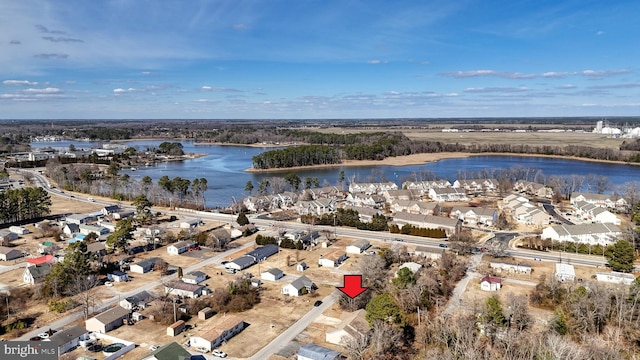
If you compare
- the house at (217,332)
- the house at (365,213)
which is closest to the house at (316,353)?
the house at (217,332)

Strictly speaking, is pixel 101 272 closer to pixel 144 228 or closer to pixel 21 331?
pixel 21 331

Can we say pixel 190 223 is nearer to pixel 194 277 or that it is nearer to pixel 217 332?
pixel 194 277

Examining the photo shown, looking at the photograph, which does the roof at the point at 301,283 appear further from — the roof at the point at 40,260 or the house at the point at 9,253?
the house at the point at 9,253

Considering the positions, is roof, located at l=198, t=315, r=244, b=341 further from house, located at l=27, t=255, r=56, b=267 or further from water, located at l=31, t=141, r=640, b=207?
water, located at l=31, t=141, r=640, b=207

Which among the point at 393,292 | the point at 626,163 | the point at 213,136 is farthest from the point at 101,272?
the point at 213,136

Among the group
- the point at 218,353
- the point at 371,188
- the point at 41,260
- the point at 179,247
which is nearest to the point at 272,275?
the point at 218,353


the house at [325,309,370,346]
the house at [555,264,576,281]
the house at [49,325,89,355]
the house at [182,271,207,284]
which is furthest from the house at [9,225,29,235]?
the house at [555,264,576,281]

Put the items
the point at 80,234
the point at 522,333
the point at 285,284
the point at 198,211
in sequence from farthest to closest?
the point at 198,211 → the point at 80,234 → the point at 285,284 → the point at 522,333
